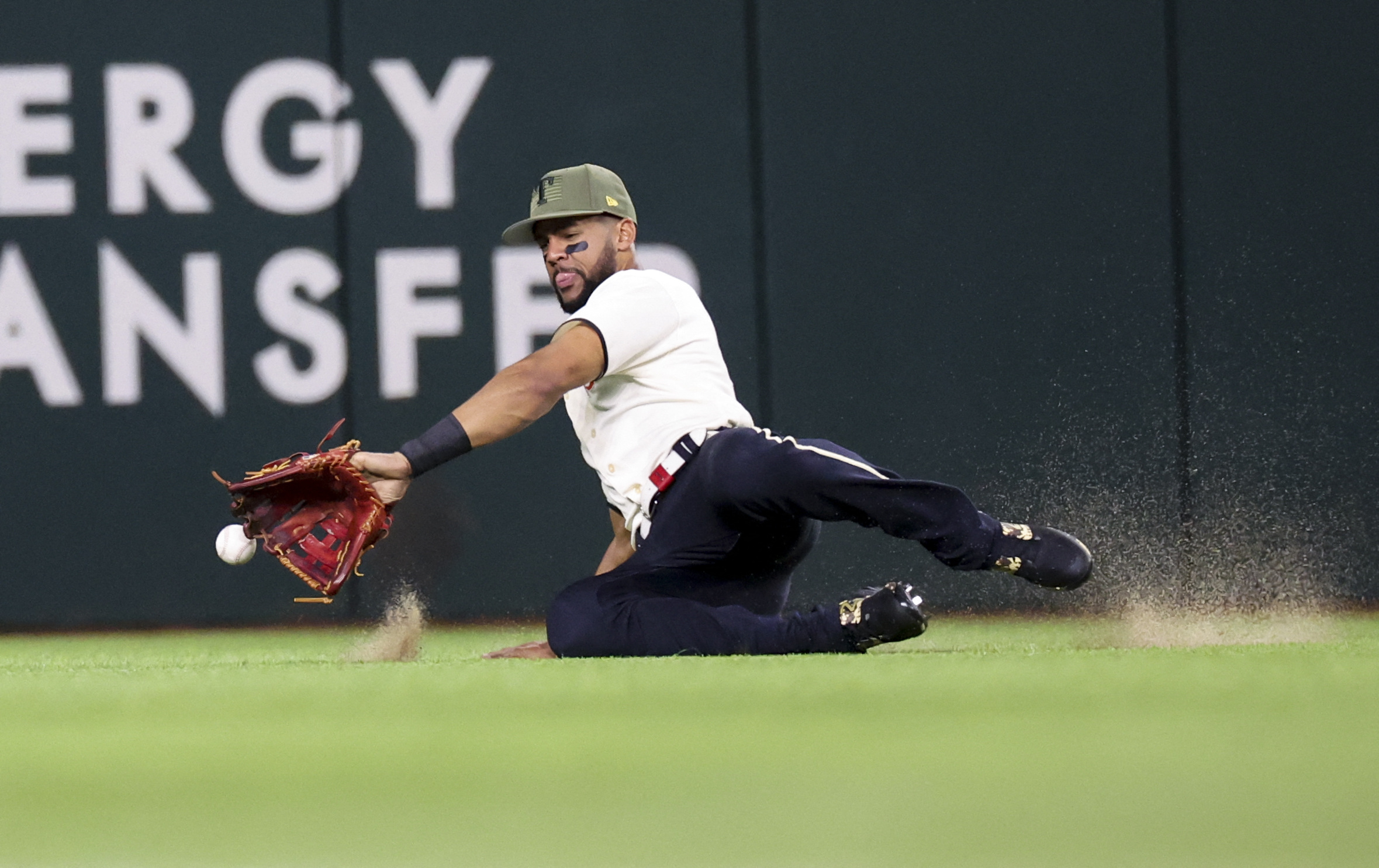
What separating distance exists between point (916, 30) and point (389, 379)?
2.09 m

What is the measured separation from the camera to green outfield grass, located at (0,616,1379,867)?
1.71 meters

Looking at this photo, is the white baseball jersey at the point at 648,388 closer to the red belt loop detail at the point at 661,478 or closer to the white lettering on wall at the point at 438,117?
the red belt loop detail at the point at 661,478

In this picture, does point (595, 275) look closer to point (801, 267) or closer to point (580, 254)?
point (580, 254)

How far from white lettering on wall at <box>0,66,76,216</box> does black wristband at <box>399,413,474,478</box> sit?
303 centimetres

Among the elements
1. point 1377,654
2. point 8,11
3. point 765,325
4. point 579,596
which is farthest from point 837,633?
point 8,11

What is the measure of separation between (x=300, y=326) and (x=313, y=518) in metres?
2.43

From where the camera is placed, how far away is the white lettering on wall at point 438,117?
5.62 meters

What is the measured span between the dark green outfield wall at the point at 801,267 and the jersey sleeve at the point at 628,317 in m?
2.10

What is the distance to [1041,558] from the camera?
316 cm

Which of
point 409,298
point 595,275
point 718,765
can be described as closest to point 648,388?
point 595,275

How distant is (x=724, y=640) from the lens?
322cm

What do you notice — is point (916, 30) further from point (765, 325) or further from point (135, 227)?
point (135, 227)

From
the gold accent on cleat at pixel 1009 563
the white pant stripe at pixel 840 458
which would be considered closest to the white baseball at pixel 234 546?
the white pant stripe at pixel 840 458

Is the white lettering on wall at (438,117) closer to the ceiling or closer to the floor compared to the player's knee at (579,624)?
closer to the ceiling
